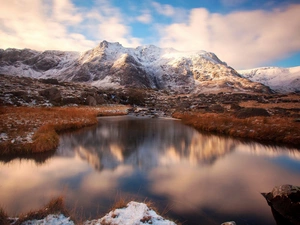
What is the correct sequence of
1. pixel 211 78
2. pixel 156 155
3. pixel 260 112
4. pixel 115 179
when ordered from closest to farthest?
pixel 115 179 < pixel 156 155 < pixel 260 112 < pixel 211 78

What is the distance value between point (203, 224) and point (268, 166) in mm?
7845

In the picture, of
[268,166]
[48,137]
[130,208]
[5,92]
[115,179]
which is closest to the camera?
[130,208]

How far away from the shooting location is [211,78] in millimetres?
160000

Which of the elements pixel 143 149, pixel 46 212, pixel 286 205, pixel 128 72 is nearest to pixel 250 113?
pixel 143 149

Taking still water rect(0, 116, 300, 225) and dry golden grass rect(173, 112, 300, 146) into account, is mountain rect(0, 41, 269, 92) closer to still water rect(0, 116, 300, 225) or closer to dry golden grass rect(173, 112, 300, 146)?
dry golden grass rect(173, 112, 300, 146)

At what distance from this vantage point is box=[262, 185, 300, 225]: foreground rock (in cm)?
646

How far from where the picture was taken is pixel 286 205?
6.85 m

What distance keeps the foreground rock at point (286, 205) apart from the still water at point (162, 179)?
273 millimetres

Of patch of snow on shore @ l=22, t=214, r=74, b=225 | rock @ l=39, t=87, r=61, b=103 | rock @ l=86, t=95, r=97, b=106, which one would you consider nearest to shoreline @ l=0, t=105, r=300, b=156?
patch of snow on shore @ l=22, t=214, r=74, b=225

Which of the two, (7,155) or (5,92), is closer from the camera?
(7,155)

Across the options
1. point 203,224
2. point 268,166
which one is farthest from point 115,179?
point 268,166

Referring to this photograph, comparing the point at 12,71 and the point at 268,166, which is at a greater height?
the point at 12,71

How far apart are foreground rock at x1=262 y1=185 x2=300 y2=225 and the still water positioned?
273 mm

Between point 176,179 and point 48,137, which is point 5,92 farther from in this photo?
point 176,179
